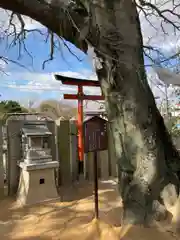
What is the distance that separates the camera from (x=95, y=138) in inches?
145

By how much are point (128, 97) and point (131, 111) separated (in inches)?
6.6

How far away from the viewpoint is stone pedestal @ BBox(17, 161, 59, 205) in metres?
4.72

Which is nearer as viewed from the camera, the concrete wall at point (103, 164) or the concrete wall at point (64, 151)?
the concrete wall at point (64, 151)

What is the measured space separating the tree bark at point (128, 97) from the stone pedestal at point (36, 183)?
81.0 inches

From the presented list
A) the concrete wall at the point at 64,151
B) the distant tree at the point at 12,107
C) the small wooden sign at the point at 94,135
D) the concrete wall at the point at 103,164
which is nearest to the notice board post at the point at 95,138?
the small wooden sign at the point at 94,135

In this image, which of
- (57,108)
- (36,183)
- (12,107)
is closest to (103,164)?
(36,183)

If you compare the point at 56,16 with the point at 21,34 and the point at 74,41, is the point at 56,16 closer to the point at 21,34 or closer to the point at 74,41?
the point at 74,41

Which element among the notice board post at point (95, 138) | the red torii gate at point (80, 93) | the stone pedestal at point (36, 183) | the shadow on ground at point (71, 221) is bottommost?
the shadow on ground at point (71, 221)

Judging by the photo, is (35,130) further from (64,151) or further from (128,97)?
(128,97)

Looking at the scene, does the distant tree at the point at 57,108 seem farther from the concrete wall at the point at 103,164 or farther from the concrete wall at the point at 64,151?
the concrete wall at the point at 64,151

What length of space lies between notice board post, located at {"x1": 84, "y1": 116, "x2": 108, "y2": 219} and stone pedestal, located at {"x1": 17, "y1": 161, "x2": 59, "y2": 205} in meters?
1.53

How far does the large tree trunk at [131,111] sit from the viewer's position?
3.08m

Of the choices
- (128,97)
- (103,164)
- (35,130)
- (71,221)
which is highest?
(128,97)

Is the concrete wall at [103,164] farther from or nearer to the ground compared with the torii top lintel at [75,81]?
nearer to the ground
